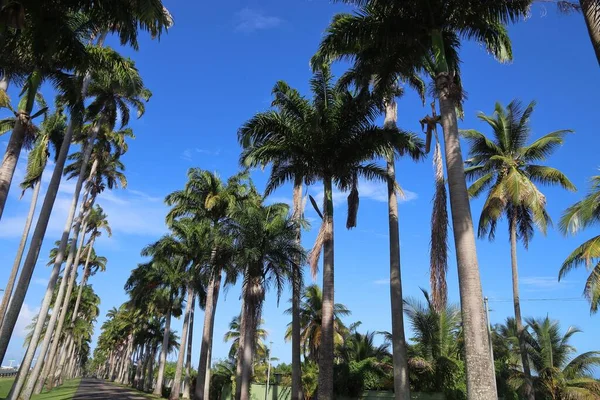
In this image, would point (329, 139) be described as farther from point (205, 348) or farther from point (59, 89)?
point (205, 348)

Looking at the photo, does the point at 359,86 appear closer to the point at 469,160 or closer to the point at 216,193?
the point at 469,160

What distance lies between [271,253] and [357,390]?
954 centimetres

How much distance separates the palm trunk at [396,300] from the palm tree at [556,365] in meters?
12.9

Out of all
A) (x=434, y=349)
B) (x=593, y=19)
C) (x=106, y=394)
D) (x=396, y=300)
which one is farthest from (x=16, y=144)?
(x=106, y=394)

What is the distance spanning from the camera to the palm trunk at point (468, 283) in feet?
24.8

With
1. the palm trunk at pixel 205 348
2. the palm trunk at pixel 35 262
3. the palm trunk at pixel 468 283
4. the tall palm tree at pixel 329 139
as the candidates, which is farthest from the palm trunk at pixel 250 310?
the palm trunk at pixel 468 283

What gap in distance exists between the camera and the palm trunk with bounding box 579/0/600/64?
6.45 meters

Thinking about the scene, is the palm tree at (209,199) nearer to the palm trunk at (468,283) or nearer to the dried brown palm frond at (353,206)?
the dried brown palm frond at (353,206)

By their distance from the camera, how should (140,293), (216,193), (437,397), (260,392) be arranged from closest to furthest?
1. (437,397)
2. (216,193)
3. (260,392)
4. (140,293)

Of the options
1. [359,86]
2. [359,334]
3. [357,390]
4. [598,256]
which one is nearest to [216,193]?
[359,334]

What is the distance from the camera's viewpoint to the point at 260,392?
124 feet

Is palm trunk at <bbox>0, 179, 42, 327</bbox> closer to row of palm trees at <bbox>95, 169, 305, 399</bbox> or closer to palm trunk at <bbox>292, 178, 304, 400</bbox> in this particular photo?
row of palm trees at <bbox>95, 169, 305, 399</bbox>

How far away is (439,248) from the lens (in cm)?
1030

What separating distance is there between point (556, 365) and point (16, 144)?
32493 mm
